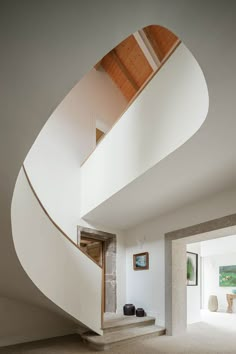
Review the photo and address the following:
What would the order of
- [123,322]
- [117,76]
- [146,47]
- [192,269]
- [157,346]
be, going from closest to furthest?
[157,346], [123,322], [146,47], [192,269], [117,76]

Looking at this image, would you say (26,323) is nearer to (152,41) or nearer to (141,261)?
(141,261)

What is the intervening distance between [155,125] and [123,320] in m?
3.73

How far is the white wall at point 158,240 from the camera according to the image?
4.56 meters

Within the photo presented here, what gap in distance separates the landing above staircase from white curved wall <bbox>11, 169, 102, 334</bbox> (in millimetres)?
202

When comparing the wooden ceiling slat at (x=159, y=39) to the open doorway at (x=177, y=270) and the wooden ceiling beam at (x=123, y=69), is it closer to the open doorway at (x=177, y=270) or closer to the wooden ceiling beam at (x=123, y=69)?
the wooden ceiling beam at (x=123, y=69)

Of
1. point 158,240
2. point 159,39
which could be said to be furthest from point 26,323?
point 159,39

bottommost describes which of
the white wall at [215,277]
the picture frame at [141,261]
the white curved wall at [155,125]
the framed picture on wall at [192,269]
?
the white wall at [215,277]

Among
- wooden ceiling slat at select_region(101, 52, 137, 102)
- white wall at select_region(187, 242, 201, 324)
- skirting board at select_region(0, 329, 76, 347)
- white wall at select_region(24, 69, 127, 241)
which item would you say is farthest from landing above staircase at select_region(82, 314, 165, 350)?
wooden ceiling slat at select_region(101, 52, 137, 102)

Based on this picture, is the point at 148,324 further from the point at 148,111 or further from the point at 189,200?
the point at 148,111

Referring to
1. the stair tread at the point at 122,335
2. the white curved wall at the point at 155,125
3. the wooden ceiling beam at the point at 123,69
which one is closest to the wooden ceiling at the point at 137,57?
the wooden ceiling beam at the point at 123,69

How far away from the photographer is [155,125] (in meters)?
3.55

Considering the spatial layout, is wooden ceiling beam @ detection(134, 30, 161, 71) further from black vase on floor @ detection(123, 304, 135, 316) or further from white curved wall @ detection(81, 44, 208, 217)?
black vase on floor @ detection(123, 304, 135, 316)

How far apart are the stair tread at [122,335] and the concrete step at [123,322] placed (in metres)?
0.07

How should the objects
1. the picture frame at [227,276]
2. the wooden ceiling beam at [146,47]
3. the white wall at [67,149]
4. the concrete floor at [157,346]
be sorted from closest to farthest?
the concrete floor at [157,346] → the wooden ceiling beam at [146,47] → the white wall at [67,149] → the picture frame at [227,276]
